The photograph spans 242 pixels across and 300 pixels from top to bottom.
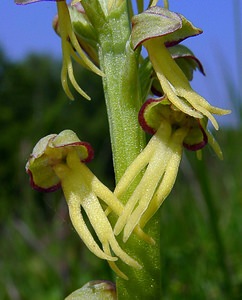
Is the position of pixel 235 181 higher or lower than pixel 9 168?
higher

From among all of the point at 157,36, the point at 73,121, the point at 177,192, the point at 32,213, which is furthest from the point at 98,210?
the point at 73,121

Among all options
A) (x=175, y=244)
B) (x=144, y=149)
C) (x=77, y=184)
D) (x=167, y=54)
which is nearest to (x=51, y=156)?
(x=77, y=184)

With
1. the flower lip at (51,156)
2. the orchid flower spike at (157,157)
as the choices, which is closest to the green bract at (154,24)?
the orchid flower spike at (157,157)

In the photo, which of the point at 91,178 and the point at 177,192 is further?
the point at 177,192

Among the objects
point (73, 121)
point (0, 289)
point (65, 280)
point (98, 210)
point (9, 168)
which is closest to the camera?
point (98, 210)

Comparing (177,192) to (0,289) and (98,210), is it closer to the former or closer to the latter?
(0,289)

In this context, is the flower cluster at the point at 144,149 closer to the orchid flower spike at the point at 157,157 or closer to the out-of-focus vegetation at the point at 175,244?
the orchid flower spike at the point at 157,157

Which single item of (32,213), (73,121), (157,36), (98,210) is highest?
(157,36)
